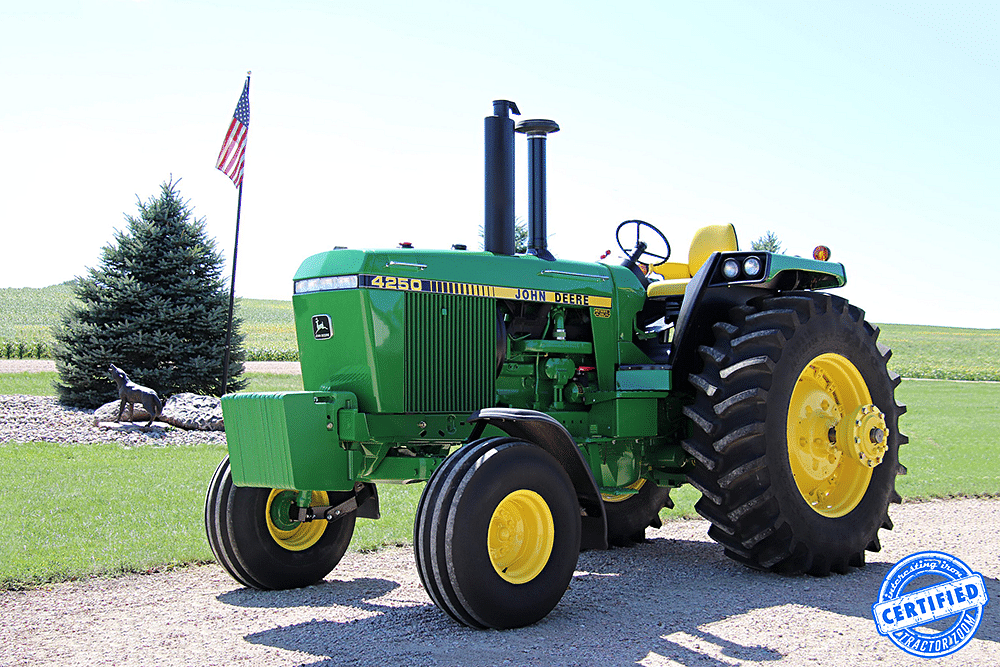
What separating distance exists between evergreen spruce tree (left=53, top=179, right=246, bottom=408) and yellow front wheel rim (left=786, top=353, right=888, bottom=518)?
47.5ft

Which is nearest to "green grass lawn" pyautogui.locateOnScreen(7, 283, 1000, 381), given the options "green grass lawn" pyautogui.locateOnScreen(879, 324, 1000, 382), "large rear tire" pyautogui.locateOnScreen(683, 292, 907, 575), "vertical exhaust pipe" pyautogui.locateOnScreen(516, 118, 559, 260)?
"green grass lawn" pyautogui.locateOnScreen(879, 324, 1000, 382)

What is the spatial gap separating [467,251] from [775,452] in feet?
7.90

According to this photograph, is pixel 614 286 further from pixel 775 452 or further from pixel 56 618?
pixel 56 618

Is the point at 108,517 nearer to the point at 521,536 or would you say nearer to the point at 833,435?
the point at 521,536

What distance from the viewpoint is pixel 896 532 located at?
7.94m

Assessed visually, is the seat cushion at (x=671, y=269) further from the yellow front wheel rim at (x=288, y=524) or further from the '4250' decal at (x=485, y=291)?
the yellow front wheel rim at (x=288, y=524)

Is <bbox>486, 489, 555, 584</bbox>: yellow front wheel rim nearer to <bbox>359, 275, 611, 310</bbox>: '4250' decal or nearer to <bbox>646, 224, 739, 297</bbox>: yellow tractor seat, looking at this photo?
<bbox>359, 275, 611, 310</bbox>: '4250' decal

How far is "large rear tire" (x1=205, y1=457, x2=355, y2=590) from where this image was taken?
5.70 metres

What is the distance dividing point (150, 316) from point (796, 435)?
1516 centimetres

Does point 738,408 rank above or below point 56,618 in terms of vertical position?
above

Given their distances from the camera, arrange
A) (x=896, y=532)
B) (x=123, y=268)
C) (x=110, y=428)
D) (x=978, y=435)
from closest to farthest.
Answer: (x=896, y=532)
(x=110, y=428)
(x=978, y=435)
(x=123, y=268)

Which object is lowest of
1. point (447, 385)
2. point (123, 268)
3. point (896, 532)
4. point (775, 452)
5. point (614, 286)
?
point (896, 532)

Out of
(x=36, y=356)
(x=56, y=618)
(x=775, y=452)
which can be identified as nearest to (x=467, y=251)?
(x=775, y=452)

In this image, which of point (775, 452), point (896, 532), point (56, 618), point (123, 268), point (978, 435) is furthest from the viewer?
point (123, 268)
